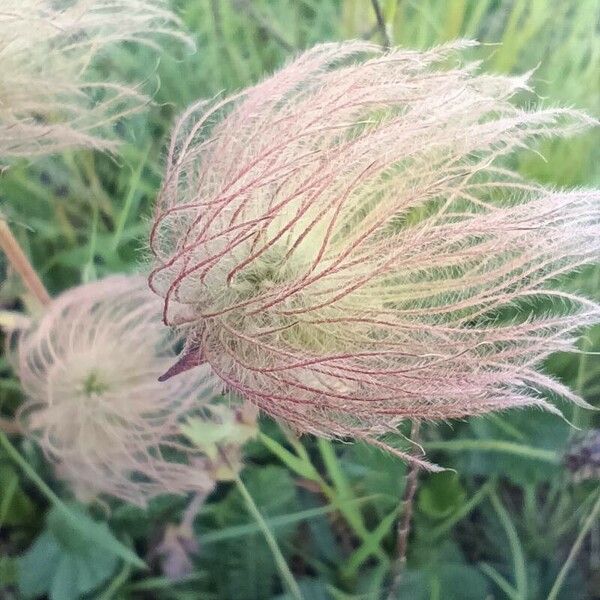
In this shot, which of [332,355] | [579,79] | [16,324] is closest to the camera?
[332,355]

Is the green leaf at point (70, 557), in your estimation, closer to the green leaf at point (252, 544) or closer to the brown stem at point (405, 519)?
the green leaf at point (252, 544)

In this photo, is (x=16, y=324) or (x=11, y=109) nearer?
(x=11, y=109)

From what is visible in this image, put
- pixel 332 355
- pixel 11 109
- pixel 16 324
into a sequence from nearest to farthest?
pixel 332 355 → pixel 11 109 → pixel 16 324

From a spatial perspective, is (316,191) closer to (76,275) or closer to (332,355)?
(332,355)

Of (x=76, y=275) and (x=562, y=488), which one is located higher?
(x=76, y=275)

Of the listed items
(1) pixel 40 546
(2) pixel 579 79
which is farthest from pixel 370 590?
(2) pixel 579 79

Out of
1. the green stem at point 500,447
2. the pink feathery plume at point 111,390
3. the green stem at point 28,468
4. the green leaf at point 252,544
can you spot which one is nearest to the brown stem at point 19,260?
the pink feathery plume at point 111,390
